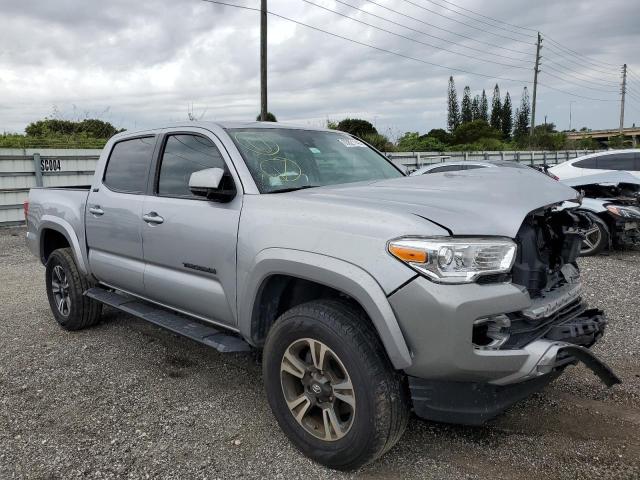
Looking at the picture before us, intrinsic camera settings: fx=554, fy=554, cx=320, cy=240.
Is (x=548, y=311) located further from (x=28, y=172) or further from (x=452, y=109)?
(x=452, y=109)

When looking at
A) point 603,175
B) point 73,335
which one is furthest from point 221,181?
point 603,175

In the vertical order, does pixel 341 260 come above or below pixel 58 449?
above

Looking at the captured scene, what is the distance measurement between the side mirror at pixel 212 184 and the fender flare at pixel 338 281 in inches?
20.0

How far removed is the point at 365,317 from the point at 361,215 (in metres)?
0.50

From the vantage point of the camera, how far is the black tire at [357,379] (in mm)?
2545

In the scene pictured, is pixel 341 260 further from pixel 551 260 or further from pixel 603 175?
pixel 603 175

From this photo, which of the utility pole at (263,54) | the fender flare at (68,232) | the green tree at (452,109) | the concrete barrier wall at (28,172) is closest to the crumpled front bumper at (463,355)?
the fender flare at (68,232)

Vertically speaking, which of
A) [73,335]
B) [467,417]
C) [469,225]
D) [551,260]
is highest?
[469,225]

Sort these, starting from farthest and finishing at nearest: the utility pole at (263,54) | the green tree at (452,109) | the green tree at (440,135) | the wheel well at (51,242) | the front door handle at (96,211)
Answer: the green tree at (452,109) < the green tree at (440,135) < the utility pole at (263,54) < the wheel well at (51,242) < the front door handle at (96,211)

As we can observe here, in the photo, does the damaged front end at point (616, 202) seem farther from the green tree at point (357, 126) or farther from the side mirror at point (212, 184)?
the green tree at point (357, 126)

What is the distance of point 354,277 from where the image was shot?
2.55 metres

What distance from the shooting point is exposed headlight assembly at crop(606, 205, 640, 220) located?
8328 millimetres

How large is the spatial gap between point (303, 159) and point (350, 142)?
30.3 inches

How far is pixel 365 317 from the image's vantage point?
2.71 metres
